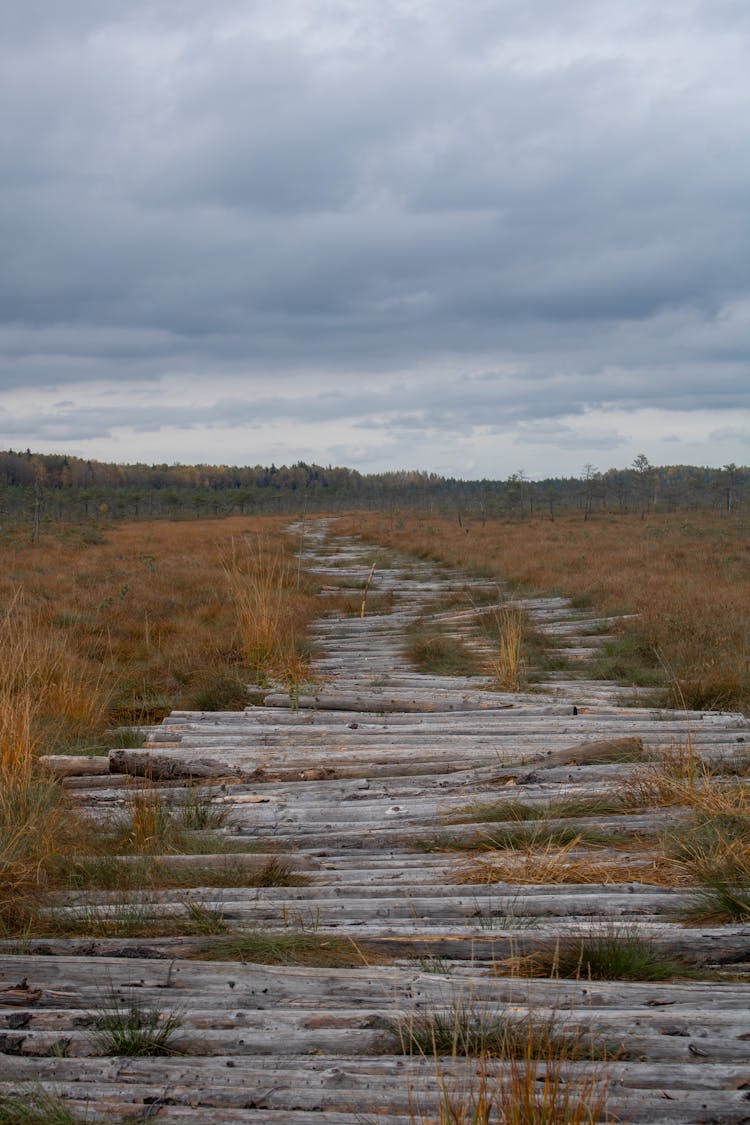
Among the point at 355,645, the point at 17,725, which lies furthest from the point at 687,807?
the point at 355,645

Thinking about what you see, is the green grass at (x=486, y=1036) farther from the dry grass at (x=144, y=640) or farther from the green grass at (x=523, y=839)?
the dry grass at (x=144, y=640)

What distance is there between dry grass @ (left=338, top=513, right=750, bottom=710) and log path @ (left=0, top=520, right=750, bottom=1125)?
1.31 metres

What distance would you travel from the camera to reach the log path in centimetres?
215

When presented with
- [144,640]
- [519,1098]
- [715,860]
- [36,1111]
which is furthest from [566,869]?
[144,640]

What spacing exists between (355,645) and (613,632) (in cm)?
323

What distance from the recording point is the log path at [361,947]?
7.04 ft

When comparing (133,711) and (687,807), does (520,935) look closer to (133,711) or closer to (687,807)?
(687,807)

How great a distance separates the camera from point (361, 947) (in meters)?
2.90

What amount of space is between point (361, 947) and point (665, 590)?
10.6 m

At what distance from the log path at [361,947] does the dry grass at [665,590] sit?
1.31m

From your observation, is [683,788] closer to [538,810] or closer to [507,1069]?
[538,810]

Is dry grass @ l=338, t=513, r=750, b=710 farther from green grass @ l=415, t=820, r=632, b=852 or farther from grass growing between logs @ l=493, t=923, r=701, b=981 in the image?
grass growing between logs @ l=493, t=923, r=701, b=981

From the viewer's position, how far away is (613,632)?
1032cm

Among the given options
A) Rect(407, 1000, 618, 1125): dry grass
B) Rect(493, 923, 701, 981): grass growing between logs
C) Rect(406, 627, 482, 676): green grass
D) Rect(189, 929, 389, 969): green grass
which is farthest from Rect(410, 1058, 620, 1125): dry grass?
Rect(406, 627, 482, 676): green grass
